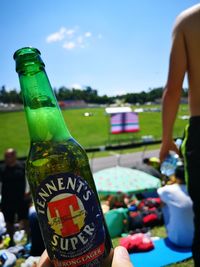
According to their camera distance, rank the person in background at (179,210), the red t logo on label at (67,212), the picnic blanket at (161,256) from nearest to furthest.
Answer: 1. the red t logo on label at (67,212)
2. the picnic blanket at (161,256)
3. the person in background at (179,210)

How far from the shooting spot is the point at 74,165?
3.31ft

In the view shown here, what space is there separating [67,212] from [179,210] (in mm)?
4124

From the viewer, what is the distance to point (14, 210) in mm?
6102

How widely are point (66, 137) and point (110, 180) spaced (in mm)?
6235

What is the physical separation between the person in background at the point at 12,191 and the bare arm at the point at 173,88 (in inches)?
178

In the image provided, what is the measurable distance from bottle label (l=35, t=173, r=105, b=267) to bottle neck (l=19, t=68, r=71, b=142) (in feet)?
0.74

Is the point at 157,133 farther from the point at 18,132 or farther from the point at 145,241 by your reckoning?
the point at 145,241

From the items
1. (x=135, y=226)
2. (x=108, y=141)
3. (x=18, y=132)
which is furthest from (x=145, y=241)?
(x=108, y=141)

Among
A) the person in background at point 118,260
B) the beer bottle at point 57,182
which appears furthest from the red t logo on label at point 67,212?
the person in background at point 118,260

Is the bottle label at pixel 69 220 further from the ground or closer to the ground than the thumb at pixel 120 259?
further from the ground

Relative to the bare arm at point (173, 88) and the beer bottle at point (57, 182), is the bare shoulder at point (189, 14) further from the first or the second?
the beer bottle at point (57, 182)

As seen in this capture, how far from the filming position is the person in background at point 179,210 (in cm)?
461

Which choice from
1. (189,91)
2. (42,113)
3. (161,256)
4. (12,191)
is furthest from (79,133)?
(42,113)

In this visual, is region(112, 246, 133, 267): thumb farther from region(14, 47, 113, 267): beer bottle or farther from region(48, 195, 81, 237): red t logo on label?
region(48, 195, 81, 237): red t logo on label
